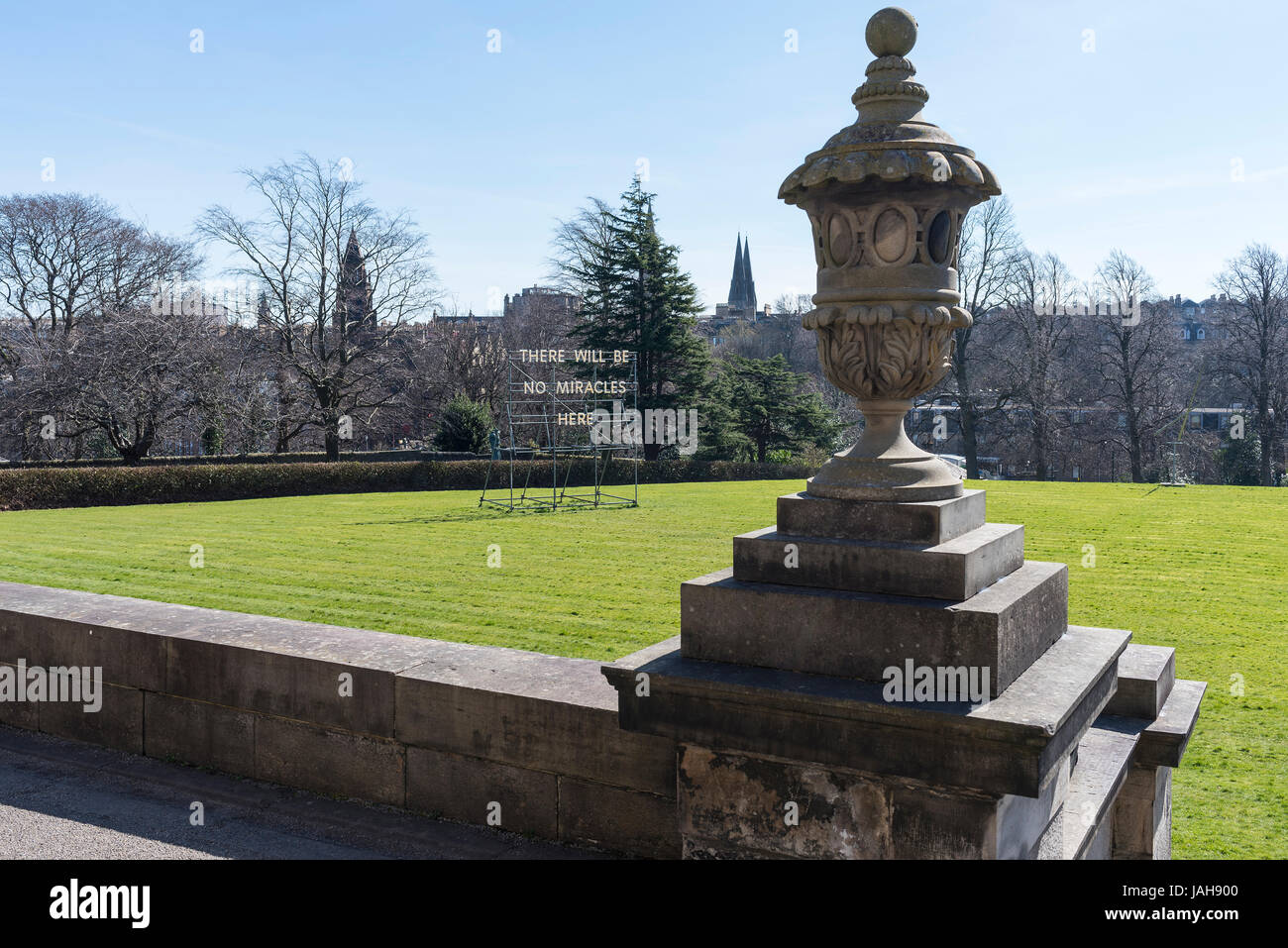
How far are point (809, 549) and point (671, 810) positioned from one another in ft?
3.80

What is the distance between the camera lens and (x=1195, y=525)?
1642cm

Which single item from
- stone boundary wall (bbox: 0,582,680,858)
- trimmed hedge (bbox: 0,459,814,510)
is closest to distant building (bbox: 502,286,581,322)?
trimmed hedge (bbox: 0,459,814,510)

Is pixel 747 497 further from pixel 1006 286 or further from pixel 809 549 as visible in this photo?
pixel 1006 286

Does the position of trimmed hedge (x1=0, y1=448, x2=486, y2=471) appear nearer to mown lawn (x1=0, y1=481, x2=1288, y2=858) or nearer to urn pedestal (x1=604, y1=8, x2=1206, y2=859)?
mown lawn (x1=0, y1=481, x2=1288, y2=858)

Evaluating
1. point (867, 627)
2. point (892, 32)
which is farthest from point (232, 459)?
point (867, 627)

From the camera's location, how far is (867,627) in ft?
9.94

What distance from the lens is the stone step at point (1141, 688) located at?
3.96 metres

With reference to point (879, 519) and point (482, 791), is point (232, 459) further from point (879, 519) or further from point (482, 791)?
point (879, 519)

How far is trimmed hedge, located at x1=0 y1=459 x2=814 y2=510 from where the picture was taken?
25.6 metres

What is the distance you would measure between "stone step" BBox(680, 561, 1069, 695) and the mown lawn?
87.7 inches

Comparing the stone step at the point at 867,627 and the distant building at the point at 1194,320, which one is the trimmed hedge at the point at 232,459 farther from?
the distant building at the point at 1194,320

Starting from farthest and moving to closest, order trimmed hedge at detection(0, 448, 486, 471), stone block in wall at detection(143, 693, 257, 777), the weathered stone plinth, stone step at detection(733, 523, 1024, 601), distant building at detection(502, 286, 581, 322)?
distant building at detection(502, 286, 581, 322) < trimmed hedge at detection(0, 448, 486, 471) < stone block in wall at detection(143, 693, 257, 777) < stone step at detection(733, 523, 1024, 601) < the weathered stone plinth

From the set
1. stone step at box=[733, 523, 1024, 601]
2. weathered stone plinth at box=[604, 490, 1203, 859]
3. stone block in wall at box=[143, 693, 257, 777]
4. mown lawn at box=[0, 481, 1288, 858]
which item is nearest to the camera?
weathered stone plinth at box=[604, 490, 1203, 859]
